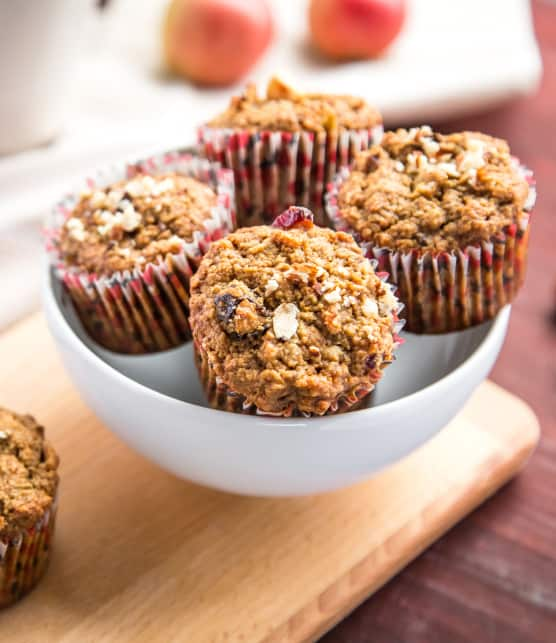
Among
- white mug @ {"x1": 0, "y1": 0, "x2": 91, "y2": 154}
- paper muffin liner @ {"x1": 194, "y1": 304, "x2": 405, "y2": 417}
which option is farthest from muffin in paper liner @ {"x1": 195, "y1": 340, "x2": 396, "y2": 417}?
white mug @ {"x1": 0, "y1": 0, "x2": 91, "y2": 154}

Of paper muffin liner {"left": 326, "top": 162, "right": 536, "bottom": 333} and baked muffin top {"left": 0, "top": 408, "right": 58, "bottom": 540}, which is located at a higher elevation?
paper muffin liner {"left": 326, "top": 162, "right": 536, "bottom": 333}

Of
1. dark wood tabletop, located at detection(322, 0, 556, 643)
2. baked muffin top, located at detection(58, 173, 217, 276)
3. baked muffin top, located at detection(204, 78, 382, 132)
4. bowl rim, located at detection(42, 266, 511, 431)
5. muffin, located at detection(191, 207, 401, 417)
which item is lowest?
dark wood tabletop, located at detection(322, 0, 556, 643)

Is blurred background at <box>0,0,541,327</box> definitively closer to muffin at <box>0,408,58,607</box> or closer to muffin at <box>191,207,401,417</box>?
muffin at <box>0,408,58,607</box>

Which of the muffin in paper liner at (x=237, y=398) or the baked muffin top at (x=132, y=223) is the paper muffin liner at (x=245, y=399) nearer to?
the muffin in paper liner at (x=237, y=398)

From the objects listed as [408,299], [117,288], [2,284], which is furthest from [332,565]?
[2,284]

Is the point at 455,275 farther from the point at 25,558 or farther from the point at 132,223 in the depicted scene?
the point at 25,558

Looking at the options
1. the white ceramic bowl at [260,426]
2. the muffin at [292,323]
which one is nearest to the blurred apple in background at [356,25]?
the white ceramic bowl at [260,426]

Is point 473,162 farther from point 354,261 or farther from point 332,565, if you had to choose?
point 332,565
